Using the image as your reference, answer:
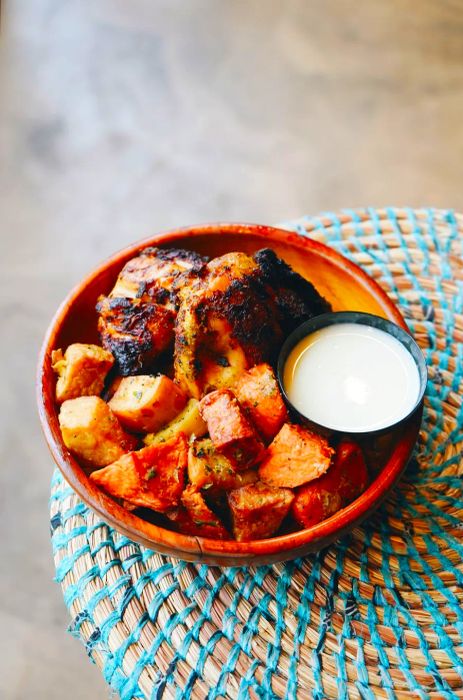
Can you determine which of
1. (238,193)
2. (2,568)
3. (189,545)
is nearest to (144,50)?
(238,193)

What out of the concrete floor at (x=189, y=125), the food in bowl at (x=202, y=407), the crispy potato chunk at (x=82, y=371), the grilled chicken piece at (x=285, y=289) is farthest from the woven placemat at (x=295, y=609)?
the concrete floor at (x=189, y=125)

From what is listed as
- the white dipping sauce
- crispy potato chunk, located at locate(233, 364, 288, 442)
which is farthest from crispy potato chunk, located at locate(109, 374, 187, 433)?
the white dipping sauce

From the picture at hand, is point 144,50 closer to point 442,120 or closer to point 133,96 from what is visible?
point 133,96

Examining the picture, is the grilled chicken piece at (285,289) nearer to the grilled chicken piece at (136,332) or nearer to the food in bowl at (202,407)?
the food in bowl at (202,407)

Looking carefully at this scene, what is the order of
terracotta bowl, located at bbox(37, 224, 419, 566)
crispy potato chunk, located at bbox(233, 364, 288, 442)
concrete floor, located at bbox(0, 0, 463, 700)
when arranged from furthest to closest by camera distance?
1. concrete floor, located at bbox(0, 0, 463, 700)
2. crispy potato chunk, located at bbox(233, 364, 288, 442)
3. terracotta bowl, located at bbox(37, 224, 419, 566)

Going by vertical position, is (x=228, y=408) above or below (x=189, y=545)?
above

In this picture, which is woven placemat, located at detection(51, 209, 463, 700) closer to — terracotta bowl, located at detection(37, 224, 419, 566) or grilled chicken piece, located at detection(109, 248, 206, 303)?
terracotta bowl, located at detection(37, 224, 419, 566)
